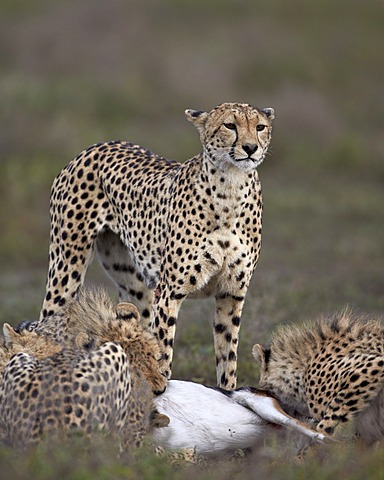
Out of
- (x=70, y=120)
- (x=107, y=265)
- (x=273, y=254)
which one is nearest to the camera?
(x=107, y=265)

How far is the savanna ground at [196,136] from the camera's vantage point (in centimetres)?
629

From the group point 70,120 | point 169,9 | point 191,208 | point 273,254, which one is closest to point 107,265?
point 191,208

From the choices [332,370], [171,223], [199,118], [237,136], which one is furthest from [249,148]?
[332,370]

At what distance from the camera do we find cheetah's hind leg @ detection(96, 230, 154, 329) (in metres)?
6.41

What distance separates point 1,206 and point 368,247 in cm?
385

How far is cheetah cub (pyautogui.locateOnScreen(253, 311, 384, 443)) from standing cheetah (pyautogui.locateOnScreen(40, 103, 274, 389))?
56cm

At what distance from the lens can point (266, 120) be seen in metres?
5.52

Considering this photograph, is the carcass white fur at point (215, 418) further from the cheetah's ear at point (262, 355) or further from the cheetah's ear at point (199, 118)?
the cheetah's ear at point (199, 118)

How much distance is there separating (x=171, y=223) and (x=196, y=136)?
1011 cm

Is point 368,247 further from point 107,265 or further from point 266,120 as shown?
point 266,120

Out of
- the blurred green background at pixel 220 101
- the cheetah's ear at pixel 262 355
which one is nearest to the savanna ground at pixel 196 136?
the blurred green background at pixel 220 101

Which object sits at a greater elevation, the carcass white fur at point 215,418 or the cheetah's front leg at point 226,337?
the cheetah's front leg at point 226,337

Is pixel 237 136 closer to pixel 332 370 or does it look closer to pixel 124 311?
pixel 124 311

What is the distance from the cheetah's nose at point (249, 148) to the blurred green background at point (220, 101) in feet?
4.83
